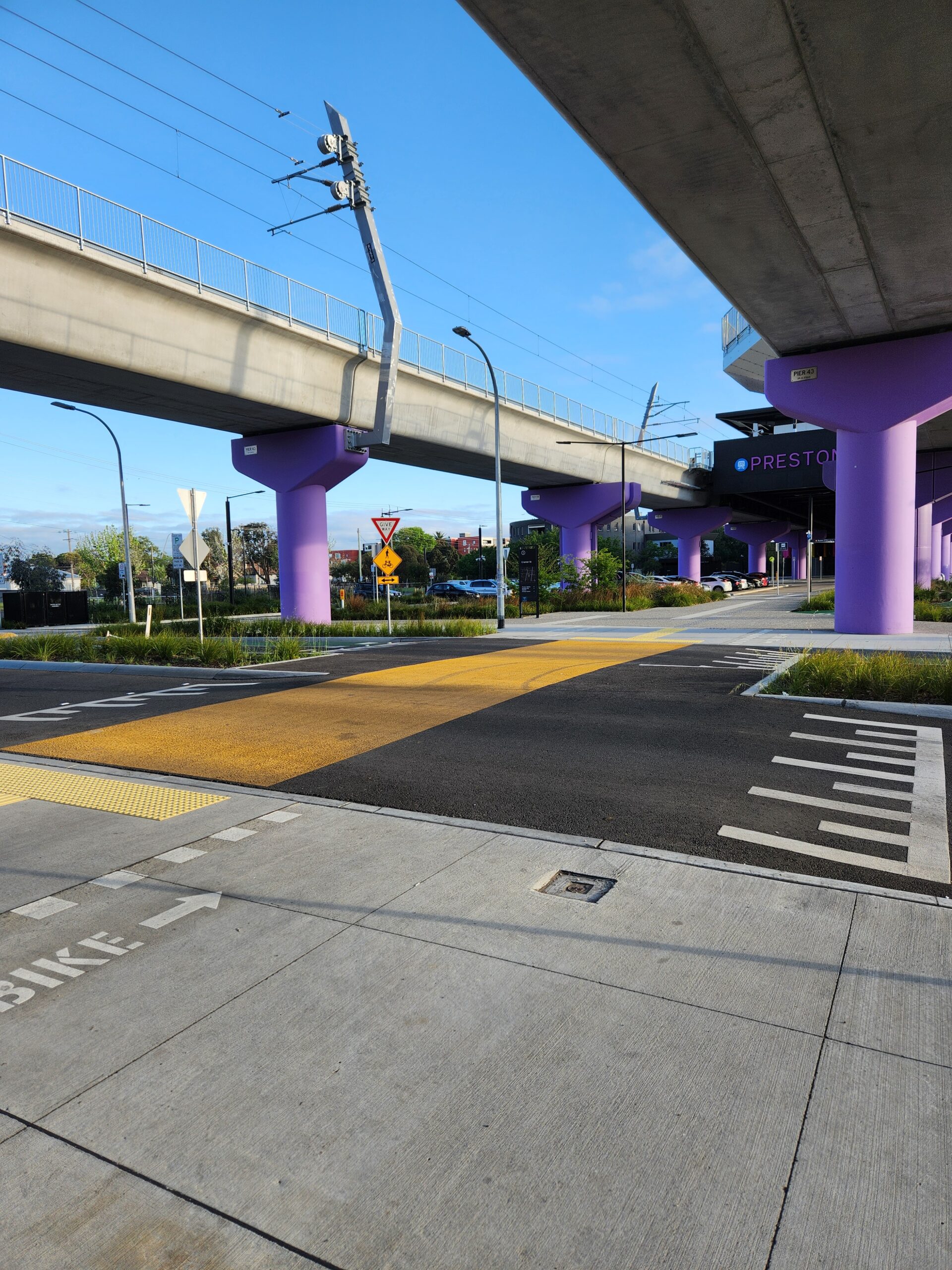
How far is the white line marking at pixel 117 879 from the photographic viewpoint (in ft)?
16.1

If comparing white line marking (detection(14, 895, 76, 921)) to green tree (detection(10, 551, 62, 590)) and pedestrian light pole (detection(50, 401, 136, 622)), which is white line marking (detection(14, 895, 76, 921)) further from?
green tree (detection(10, 551, 62, 590))

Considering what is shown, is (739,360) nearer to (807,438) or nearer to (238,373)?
(807,438)

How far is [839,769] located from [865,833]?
1.83 m

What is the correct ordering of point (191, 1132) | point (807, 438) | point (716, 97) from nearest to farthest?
1. point (191, 1132)
2. point (716, 97)
3. point (807, 438)

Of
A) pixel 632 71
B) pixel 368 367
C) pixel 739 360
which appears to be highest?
pixel 739 360

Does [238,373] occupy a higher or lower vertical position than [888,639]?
higher

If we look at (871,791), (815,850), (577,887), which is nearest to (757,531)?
(871,791)

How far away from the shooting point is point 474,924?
4234mm

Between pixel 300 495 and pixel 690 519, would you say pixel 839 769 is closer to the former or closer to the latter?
pixel 300 495

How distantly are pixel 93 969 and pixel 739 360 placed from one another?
61249 mm

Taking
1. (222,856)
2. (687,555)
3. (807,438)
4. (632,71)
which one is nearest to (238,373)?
(632,71)

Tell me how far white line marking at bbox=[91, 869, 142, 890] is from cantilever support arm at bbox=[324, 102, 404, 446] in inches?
889

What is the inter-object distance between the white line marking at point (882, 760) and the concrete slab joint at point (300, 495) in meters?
21.2

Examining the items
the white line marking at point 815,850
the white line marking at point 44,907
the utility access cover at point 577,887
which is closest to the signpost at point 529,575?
the white line marking at point 815,850
